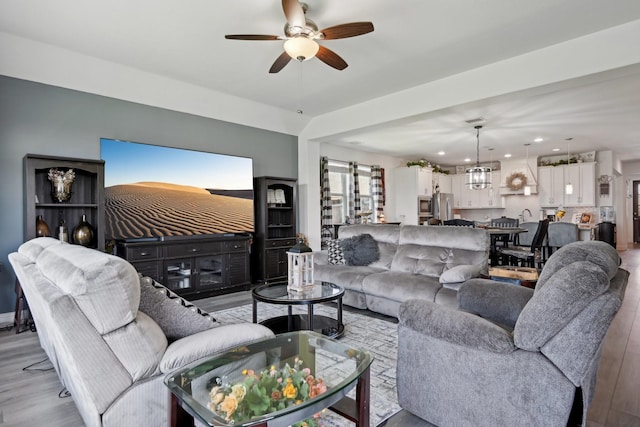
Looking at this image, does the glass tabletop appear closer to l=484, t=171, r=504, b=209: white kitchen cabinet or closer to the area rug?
the area rug

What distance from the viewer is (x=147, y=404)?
1.37 metres

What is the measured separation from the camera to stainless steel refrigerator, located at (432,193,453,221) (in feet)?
30.6

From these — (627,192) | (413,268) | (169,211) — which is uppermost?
(627,192)

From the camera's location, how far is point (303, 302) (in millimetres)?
2697

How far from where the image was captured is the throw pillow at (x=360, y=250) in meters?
4.25

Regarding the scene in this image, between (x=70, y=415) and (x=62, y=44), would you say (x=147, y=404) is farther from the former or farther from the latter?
(x=62, y=44)

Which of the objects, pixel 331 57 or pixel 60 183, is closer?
pixel 331 57

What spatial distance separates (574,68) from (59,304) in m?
4.52

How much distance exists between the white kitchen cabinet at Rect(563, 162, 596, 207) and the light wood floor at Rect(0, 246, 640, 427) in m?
6.12

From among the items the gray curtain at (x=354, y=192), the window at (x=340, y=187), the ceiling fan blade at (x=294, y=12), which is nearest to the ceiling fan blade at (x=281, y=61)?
the ceiling fan blade at (x=294, y=12)

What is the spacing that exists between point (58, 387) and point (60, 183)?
2356 millimetres

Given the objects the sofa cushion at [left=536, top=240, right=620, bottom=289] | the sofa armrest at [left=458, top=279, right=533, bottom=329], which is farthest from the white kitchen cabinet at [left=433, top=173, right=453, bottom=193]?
the sofa cushion at [left=536, top=240, right=620, bottom=289]

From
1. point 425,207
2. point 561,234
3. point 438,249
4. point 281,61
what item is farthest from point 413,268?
point 425,207

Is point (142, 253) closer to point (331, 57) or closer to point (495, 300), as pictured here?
point (331, 57)
